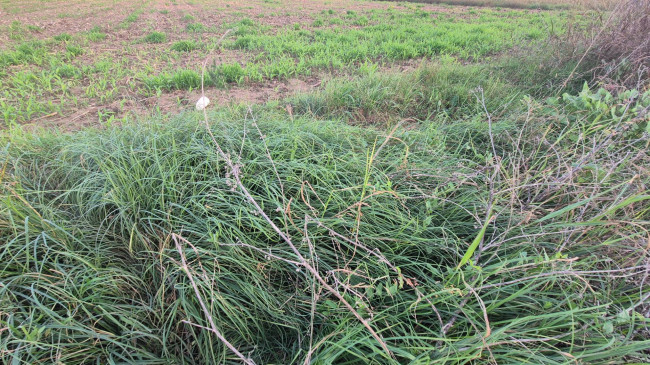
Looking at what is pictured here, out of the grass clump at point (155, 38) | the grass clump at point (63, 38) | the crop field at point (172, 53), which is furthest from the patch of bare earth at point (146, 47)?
the grass clump at point (63, 38)

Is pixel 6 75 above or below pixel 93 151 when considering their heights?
below

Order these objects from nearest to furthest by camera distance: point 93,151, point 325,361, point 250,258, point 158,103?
point 325,361
point 250,258
point 93,151
point 158,103

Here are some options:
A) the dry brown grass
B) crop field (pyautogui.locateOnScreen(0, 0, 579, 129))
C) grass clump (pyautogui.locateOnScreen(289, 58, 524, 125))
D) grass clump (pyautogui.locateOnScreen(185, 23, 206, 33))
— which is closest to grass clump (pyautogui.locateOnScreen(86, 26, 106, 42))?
crop field (pyautogui.locateOnScreen(0, 0, 579, 129))

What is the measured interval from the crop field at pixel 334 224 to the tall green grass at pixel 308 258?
0.05ft

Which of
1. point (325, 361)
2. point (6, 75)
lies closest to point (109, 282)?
point (325, 361)

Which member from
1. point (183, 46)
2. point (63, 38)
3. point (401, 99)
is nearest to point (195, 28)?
point (183, 46)

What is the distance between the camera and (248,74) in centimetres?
400

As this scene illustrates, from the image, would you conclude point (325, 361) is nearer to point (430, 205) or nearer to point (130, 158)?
point (430, 205)

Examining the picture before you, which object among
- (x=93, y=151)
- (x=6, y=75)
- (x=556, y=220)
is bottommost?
(x=6, y=75)

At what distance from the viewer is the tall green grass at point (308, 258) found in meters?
1.06

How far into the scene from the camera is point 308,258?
1.38 metres

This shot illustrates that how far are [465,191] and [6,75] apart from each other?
226 inches

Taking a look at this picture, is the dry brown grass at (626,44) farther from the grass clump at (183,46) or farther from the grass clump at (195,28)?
the grass clump at (195,28)

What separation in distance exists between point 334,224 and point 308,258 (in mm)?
222
